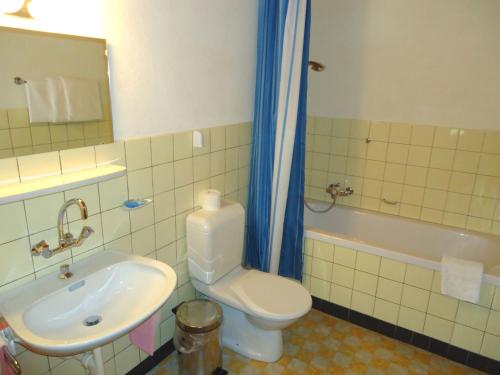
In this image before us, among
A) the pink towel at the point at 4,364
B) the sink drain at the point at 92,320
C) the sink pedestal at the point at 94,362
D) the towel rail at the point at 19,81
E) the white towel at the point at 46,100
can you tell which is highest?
the towel rail at the point at 19,81

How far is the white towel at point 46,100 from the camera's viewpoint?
130 centimetres

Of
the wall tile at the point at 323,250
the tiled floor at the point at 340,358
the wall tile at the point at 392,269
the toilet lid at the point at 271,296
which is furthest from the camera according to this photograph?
the wall tile at the point at 323,250

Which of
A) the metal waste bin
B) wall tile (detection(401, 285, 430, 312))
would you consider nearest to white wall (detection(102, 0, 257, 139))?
the metal waste bin

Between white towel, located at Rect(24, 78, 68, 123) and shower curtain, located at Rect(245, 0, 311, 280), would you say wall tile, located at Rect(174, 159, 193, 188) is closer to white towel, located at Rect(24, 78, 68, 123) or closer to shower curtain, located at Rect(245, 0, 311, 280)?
shower curtain, located at Rect(245, 0, 311, 280)

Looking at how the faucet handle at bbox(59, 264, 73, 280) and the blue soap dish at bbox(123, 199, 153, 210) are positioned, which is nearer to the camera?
the faucet handle at bbox(59, 264, 73, 280)

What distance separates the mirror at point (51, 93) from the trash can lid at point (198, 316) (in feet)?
3.27

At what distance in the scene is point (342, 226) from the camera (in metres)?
3.12

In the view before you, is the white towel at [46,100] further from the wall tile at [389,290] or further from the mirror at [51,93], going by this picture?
the wall tile at [389,290]

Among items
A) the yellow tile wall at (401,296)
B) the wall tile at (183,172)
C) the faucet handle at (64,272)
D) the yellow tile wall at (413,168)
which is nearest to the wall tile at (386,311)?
the yellow tile wall at (401,296)

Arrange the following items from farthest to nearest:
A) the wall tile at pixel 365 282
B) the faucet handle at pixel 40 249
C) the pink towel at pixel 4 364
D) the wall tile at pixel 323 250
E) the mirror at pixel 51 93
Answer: the wall tile at pixel 323 250
the wall tile at pixel 365 282
the faucet handle at pixel 40 249
the mirror at pixel 51 93
the pink towel at pixel 4 364

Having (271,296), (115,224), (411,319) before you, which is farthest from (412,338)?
(115,224)

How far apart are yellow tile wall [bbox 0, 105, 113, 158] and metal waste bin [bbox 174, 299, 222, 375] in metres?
1.01

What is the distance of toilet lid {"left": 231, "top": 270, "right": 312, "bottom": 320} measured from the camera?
1891mm

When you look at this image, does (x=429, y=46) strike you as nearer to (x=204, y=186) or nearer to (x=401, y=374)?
(x=204, y=186)
